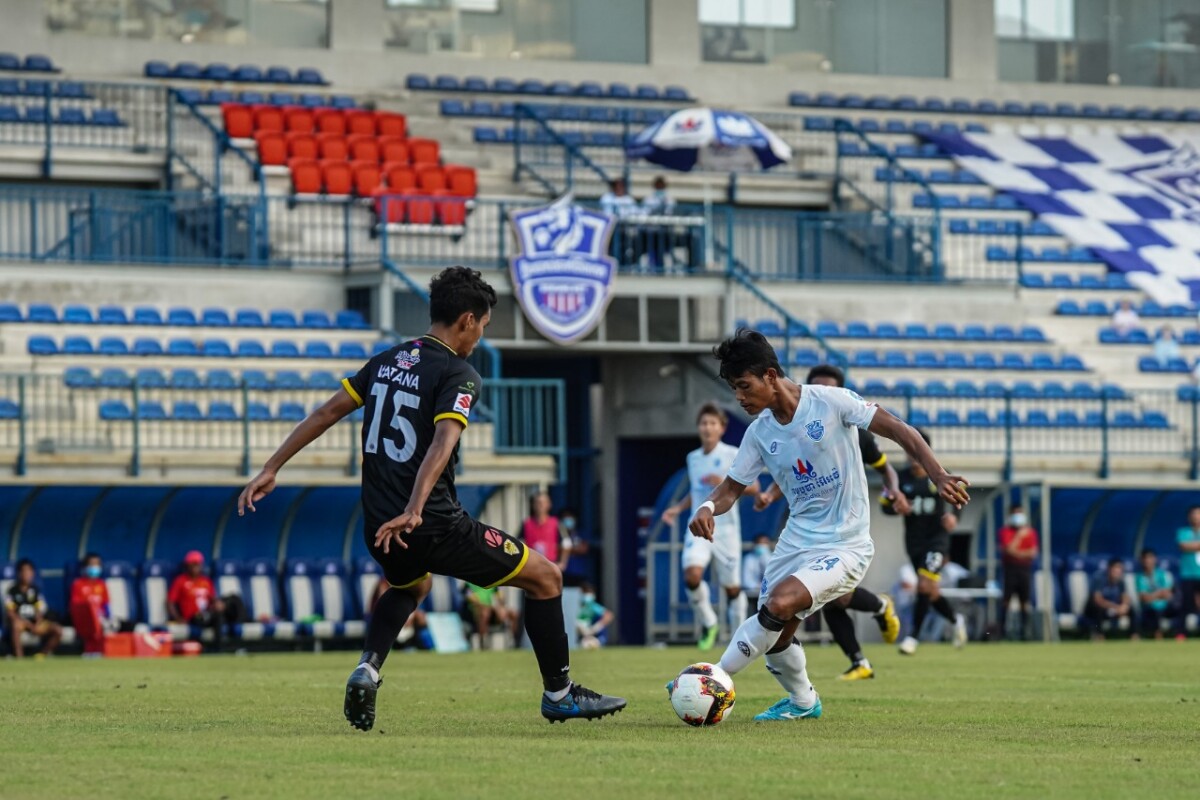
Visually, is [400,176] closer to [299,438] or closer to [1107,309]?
[1107,309]

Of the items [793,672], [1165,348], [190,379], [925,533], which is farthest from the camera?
[1165,348]

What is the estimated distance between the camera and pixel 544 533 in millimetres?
24250

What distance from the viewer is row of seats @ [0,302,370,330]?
26672 millimetres

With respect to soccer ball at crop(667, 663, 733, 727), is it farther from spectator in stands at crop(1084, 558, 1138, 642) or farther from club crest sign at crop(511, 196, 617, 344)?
club crest sign at crop(511, 196, 617, 344)

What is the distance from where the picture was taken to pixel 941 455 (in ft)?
89.9

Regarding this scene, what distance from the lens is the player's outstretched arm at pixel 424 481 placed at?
889cm

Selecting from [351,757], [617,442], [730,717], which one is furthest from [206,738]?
[617,442]

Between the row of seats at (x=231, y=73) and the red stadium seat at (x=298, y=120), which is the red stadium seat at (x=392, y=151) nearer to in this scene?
the red stadium seat at (x=298, y=120)

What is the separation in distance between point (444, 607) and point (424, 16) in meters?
15.0

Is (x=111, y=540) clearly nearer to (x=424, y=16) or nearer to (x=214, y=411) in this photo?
(x=214, y=411)

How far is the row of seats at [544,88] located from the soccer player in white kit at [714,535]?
16505 mm

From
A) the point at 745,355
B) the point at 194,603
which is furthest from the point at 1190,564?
the point at 745,355

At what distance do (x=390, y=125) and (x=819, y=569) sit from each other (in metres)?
25.2

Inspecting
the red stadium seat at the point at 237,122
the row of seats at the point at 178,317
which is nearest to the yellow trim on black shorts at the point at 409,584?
the row of seats at the point at 178,317
